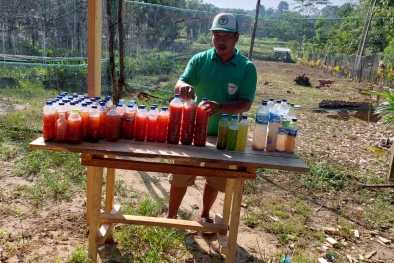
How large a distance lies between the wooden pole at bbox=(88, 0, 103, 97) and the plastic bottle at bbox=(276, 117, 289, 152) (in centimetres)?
176

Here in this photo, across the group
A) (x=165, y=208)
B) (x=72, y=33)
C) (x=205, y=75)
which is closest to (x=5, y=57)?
(x=72, y=33)

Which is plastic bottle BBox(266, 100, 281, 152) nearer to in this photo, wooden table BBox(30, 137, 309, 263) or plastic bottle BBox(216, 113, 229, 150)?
wooden table BBox(30, 137, 309, 263)

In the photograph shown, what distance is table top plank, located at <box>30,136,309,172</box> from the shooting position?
92.7 inches

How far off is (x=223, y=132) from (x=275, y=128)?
1.35ft

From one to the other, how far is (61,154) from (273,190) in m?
3.19

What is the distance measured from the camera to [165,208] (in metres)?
3.98

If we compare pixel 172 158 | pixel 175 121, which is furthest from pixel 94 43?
pixel 172 158

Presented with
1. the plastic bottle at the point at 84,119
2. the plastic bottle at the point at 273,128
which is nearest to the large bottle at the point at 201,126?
the plastic bottle at the point at 273,128

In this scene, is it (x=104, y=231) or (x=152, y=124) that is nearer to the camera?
(x=152, y=124)

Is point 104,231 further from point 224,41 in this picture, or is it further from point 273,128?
point 224,41

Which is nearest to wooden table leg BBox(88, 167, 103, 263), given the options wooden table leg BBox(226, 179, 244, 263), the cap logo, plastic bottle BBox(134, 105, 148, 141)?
plastic bottle BBox(134, 105, 148, 141)

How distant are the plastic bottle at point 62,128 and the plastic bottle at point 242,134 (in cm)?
128

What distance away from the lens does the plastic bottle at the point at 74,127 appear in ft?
7.79

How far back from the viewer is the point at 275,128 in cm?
259
